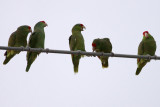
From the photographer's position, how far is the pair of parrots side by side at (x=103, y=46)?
28.9 feet

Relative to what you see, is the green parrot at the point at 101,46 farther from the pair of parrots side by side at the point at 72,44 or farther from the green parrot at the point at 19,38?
the green parrot at the point at 19,38

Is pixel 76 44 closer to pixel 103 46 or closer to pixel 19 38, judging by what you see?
pixel 103 46

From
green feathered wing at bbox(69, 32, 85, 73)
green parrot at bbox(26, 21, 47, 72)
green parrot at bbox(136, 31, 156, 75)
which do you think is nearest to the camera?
green parrot at bbox(26, 21, 47, 72)

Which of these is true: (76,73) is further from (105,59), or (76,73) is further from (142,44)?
(142,44)

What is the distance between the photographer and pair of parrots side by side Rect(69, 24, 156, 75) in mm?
8797

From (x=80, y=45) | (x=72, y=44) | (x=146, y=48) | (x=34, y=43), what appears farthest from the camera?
(x=146, y=48)

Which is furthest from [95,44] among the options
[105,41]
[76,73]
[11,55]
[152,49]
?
[11,55]

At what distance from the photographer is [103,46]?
8.79 metres

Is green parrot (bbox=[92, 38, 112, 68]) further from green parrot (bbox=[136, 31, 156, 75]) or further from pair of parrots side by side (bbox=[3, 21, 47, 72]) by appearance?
pair of parrots side by side (bbox=[3, 21, 47, 72])

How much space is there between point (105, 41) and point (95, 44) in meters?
0.29

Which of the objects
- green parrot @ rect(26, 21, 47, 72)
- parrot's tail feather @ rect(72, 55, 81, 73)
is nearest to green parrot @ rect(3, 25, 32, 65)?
green parrot @ rect(26, 21, 47, 72)

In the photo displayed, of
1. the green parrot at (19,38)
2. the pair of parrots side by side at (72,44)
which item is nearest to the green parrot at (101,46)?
the pair of parrots side by side at (72,44)

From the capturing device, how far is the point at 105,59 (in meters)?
9.12

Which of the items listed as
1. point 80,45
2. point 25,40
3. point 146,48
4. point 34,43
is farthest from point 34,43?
point 146,48
